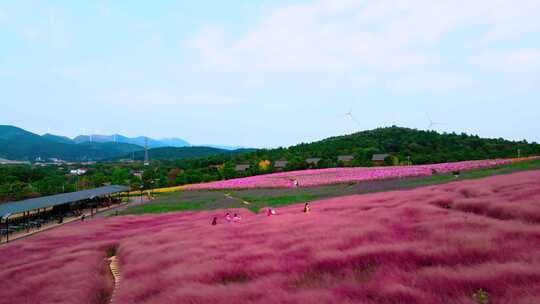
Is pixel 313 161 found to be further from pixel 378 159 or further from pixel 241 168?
pixel 241 168

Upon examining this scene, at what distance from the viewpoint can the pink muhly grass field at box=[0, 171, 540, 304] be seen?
930 cm

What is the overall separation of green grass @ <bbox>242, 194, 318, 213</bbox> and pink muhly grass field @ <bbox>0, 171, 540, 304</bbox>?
18977mm

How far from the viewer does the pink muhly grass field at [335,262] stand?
930cm

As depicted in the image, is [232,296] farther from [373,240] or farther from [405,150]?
[405,150]

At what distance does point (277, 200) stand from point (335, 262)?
33.2 meters

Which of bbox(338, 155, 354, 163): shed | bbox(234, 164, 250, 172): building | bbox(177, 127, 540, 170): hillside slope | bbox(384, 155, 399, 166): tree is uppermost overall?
bbox(177, 127, 540, 170): hillside slope

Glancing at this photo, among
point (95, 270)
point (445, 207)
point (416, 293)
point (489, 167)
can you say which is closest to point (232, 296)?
point (416, 293)

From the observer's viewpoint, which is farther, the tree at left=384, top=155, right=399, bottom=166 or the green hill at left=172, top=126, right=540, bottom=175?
the tree at left=384, top=155, right=399, bottom=166

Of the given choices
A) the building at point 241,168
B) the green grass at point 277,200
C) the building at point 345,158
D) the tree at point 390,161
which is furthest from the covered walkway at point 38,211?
the tree at point 390,161

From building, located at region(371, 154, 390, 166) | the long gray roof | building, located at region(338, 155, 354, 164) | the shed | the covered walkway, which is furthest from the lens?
the shed

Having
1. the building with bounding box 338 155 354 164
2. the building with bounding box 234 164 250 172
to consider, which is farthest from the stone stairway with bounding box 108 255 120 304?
the building with bounding box 234 164 250 172

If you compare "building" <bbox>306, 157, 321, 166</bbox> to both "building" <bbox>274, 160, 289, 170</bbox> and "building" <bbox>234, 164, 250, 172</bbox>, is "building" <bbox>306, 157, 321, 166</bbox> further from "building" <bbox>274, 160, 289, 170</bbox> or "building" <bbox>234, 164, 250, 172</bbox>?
"building" <bbox>234, 164, 250, 172</bbox>

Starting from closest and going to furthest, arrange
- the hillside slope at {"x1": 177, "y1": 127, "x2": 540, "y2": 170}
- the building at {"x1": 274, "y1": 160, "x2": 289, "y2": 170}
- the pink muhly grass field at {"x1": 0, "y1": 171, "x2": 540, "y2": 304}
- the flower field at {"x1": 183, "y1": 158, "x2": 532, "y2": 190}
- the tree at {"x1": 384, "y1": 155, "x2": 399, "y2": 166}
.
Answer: the pink muhly grass field at {"x1": 0, "y1": 171, "x2": 540, "y2": 304}, the flower field at {"x1": 183, "y1": 158, "x2": 532, "y2": 190}, the hillside slope at {"x1": 177, "y1": 127, "x2": 540, "y2": 170}, the tree at {"x1": 384, "y1": 155, "x2": 399, "y2": 166}, the building at {"x1": 274, "y1": 160, "x2": 289, "y2": 170}

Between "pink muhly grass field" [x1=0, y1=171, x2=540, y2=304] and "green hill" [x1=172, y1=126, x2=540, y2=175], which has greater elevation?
"green hill" [x1=172, y1=126, x2=540, y2=175]
